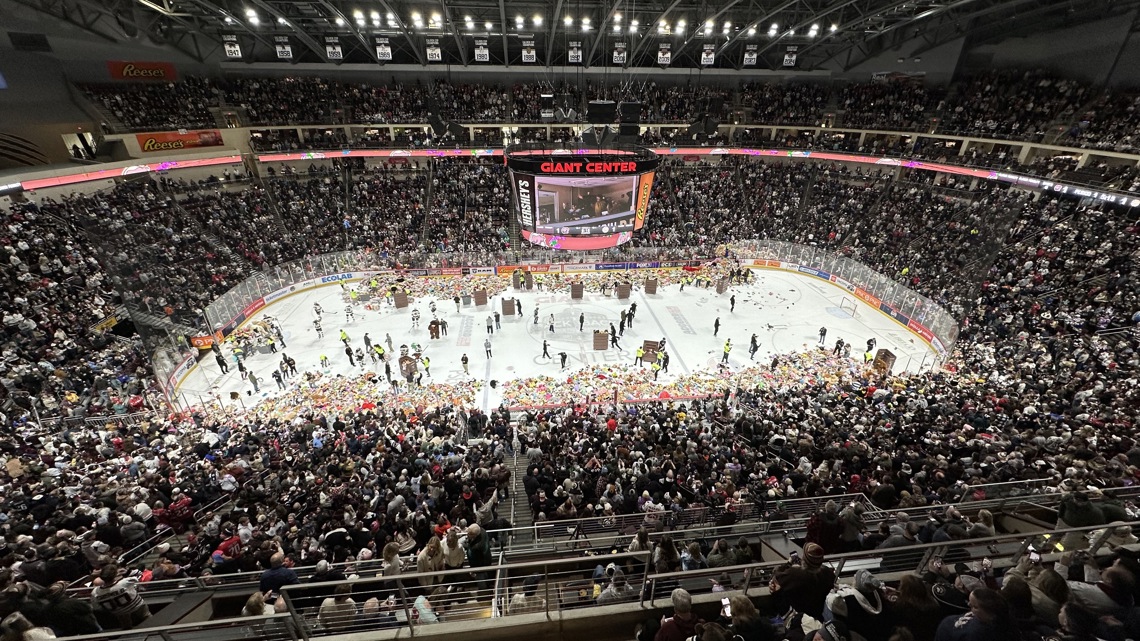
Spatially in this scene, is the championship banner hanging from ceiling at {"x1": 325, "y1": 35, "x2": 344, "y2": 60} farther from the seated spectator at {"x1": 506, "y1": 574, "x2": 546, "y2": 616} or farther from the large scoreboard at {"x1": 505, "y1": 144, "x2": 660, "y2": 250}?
the seated spectator at {"x1": 506, "y1": 574, "x2": 546, "y2": 616}

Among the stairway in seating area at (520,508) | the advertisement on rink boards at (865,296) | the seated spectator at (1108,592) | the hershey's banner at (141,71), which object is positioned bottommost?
the advertisement on rink boards at (865,296)

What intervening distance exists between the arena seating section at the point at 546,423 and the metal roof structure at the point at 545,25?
12.2 ft

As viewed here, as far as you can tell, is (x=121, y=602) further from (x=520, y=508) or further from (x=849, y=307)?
(x=849, y=307)

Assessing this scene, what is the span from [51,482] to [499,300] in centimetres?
2047

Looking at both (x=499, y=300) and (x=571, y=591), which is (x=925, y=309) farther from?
(x=571, y=591)

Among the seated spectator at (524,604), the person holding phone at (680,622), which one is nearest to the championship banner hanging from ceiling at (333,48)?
the seated spectator at (524,604)

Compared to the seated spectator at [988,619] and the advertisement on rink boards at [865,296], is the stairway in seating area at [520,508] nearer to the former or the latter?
the seated spectator at [988,619]

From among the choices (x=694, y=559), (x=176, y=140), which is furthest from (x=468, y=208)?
(x=694, y=559)

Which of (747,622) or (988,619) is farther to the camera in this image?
(747,622)

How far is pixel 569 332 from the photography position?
82.5 ft

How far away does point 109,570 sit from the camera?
21.0ft

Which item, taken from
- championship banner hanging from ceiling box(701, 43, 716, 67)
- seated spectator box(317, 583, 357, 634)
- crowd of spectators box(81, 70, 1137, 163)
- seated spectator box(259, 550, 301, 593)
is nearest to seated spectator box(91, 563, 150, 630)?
seated spectator box(259, 550, 301, 593)

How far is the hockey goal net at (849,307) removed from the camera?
27545mm

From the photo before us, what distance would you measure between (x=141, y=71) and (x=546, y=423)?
39145 millimetres
